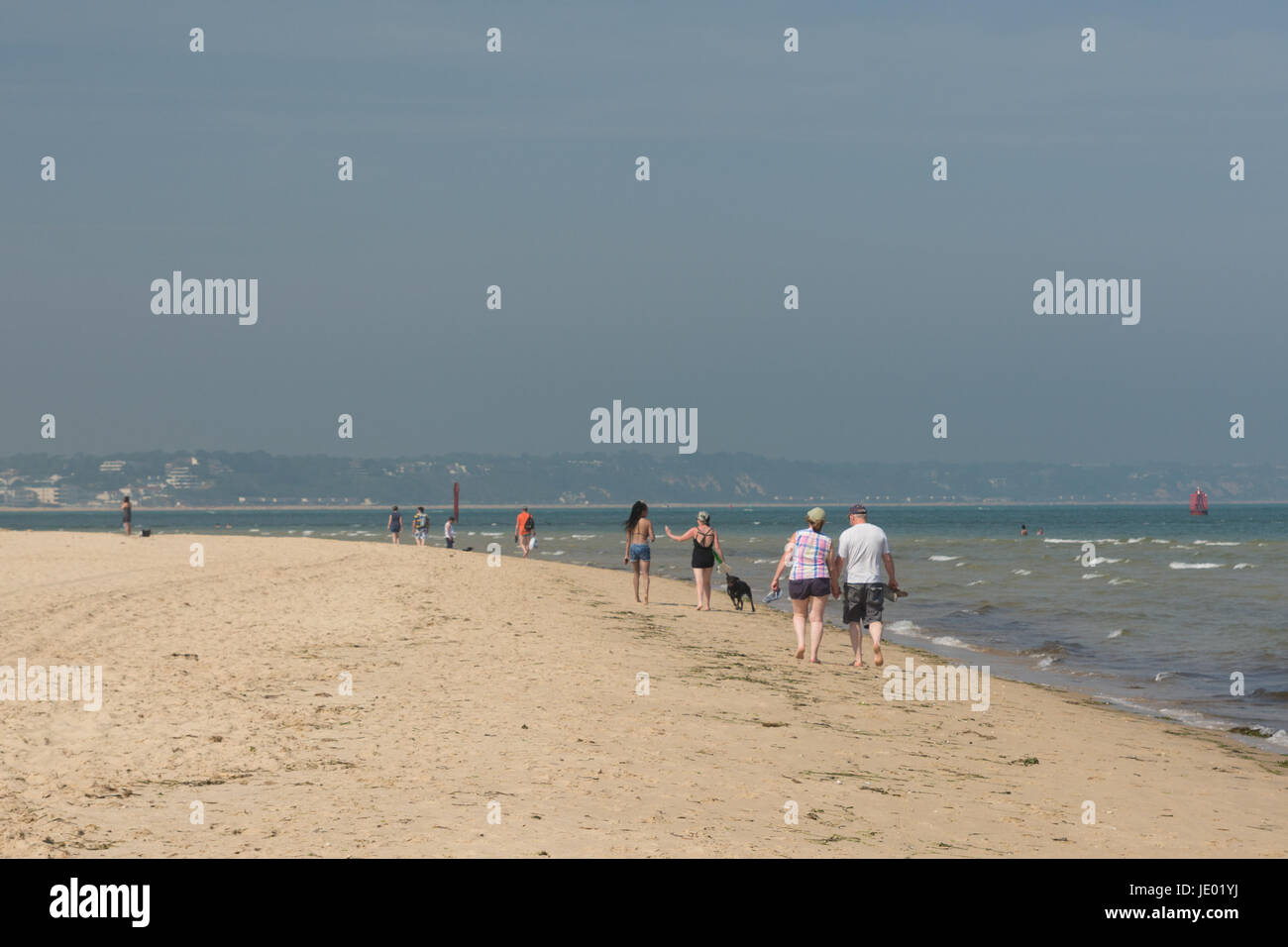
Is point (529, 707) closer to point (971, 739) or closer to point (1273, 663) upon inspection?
point (971, 739)

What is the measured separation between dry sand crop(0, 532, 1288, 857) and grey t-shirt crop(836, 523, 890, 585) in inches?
48.5

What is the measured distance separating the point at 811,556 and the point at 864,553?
786mm

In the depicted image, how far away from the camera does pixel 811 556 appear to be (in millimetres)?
14156

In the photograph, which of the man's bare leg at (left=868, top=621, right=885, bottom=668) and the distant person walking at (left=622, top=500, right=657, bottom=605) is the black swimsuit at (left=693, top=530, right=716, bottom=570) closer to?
the distant person walking at (left=622, top=500, right=657, bottom=605)

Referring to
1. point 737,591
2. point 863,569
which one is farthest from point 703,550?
point 863,569

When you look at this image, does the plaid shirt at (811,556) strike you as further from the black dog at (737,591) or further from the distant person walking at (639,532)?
the black dog at (737,591)

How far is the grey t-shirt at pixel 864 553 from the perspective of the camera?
1355 cm

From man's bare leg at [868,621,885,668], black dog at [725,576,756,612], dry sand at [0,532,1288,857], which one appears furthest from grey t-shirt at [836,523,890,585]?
black dog at [725,576,756,612]

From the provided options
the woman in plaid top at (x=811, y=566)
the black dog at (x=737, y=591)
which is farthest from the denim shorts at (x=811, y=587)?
the black dog at (x=737, y=591)

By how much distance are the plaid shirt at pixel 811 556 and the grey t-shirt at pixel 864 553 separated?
1.29 feet

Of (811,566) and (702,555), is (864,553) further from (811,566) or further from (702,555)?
(702,555)
